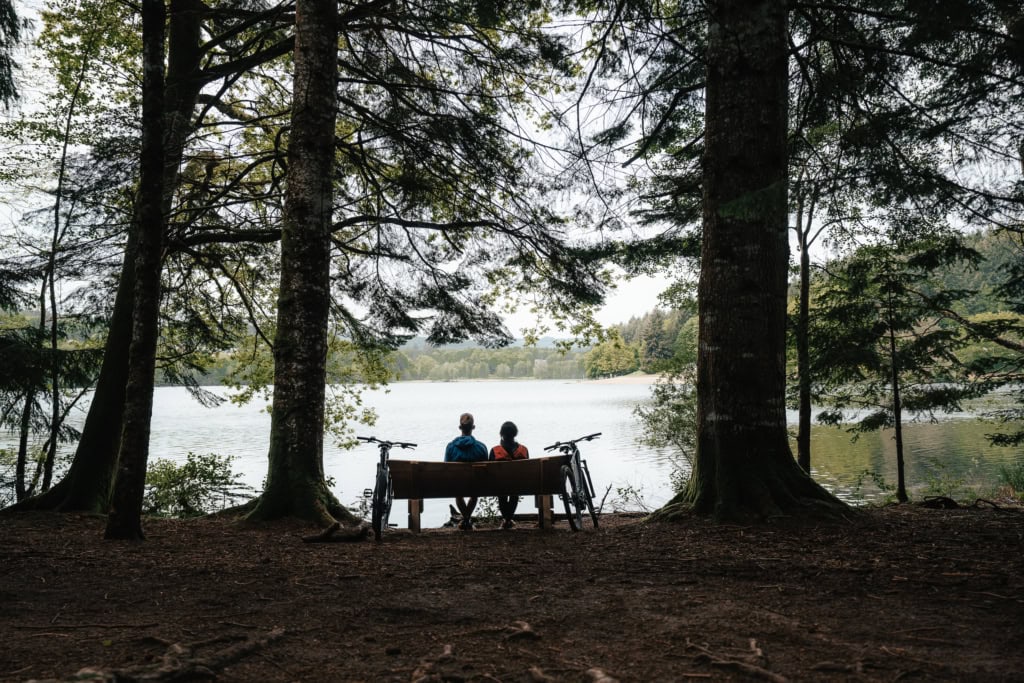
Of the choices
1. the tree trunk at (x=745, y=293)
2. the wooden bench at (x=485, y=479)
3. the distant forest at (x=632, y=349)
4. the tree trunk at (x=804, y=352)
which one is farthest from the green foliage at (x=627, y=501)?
the tree trunk at (x=745, y=293)

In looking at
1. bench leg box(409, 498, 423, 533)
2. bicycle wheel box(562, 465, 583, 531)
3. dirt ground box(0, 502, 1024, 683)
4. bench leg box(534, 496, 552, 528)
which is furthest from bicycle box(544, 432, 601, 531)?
bench leg box(409, 498, 423, 533)

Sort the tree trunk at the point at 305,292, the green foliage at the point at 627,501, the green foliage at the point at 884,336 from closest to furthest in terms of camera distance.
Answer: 1. the tree trunk at the point at 305,292
2. the green foliage at the point at 884,336
3. the green foliage at the point at 627,501

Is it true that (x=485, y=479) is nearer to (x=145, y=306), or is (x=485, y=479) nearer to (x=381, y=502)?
(x=381, y=502)

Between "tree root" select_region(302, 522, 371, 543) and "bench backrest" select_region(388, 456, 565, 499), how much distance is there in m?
0.47

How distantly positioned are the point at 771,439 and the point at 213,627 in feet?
13.6

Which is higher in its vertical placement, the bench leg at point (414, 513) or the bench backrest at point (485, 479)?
the bench backrest at point (485, 479)

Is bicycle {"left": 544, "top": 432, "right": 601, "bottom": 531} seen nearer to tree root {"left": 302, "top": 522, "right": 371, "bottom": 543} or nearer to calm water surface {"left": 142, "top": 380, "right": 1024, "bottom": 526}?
tree root {"left": 302, "top": 522, "right": 371, "bottom": 543}

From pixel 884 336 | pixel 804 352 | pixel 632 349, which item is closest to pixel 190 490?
pixel 804 352

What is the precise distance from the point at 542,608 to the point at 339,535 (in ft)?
8.60

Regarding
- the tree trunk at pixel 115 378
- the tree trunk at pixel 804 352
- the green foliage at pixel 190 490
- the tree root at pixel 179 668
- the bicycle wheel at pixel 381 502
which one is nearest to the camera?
the tree root at pixel 179 668

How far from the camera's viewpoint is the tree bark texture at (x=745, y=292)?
4898 mm

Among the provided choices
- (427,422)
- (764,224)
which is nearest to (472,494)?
→ (764,224)

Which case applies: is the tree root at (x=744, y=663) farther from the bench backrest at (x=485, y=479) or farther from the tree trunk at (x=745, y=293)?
the bench backrest at (x=485, y=479)

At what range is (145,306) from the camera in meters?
4.94
